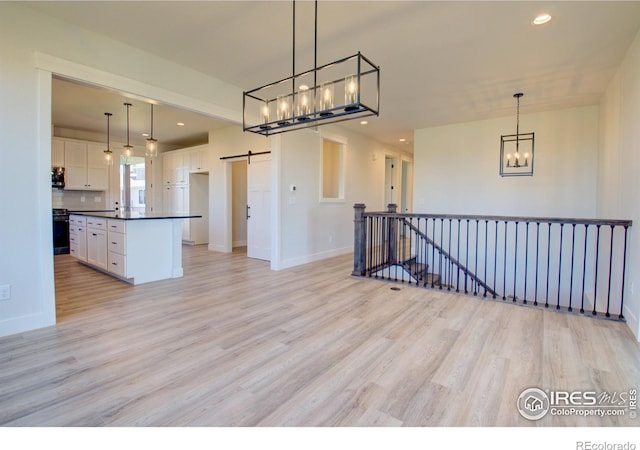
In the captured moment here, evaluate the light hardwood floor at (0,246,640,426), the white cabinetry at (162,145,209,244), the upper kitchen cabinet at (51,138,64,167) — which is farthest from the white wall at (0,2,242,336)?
the upper kitchen cabinet at (51,138,64,167)

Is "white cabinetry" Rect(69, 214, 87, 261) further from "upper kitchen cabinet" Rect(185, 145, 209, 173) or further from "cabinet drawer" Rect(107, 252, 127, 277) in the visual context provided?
"upper kitchen cabinet" Rect(185, 145, 209, 173)

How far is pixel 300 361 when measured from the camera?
223 cm

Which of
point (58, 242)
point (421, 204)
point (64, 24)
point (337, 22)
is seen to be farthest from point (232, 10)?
point (58, 242)

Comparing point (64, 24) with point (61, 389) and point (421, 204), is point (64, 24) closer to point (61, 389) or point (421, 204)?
point (61, 389)

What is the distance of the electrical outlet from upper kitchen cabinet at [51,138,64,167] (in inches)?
222

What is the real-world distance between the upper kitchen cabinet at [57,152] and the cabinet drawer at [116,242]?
398 cm

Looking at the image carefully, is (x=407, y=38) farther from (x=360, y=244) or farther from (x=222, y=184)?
(x=222, y=184)

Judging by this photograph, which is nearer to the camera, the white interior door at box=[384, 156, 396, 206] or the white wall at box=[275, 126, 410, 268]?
the white wall at box=[275, 126, 410, 268]

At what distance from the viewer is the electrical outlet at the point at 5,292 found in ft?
8.68

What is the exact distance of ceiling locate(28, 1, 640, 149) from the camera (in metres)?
2.68

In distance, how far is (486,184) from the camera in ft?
19.6
